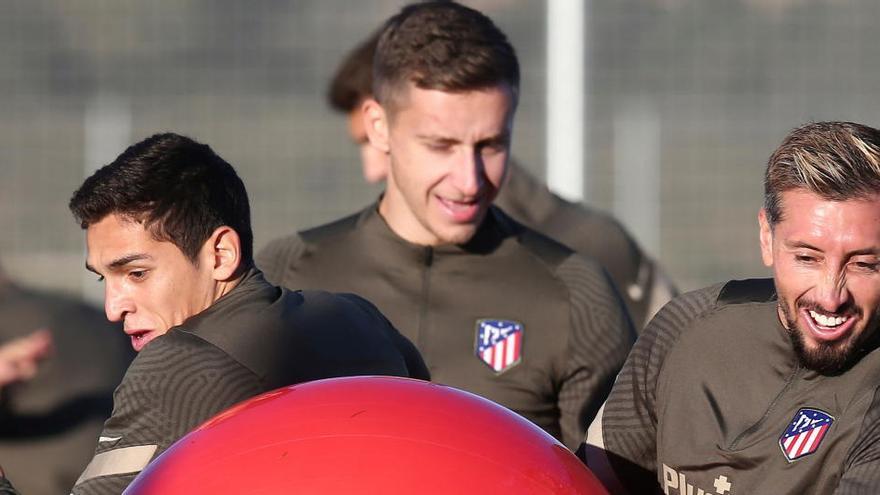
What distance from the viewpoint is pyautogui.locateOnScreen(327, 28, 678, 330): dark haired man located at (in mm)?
5590

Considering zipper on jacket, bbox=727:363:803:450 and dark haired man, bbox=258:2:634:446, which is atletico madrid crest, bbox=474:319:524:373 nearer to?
dark haired man, bbox=258:2:634:446

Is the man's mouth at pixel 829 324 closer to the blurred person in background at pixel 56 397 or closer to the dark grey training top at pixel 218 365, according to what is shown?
the dark grey training top at pixel 218 365

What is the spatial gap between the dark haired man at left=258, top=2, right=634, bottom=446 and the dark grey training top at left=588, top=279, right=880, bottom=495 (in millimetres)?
812

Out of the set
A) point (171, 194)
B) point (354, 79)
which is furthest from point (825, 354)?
point (354, 79)

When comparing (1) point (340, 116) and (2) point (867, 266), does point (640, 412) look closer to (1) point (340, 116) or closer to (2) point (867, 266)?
(2) point (867, 266)

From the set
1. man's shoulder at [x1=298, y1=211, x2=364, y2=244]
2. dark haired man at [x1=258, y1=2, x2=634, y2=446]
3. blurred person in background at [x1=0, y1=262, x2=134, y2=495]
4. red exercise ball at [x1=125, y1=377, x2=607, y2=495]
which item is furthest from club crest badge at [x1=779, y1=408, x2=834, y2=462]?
blurred person in background at [x1=0, y1=262, x2=134, y2=495]

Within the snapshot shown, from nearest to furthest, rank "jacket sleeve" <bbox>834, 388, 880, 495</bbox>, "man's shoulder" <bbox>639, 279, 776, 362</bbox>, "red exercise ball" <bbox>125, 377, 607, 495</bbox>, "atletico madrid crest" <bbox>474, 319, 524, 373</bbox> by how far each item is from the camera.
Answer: "red exercise ball" <bbox>125, 377, 607, 495</bbox>
"jacket sleeve" <bbox>834, 388, 880, 495</bbox>
"man's shoulder" <bbox>639, 279, 776, 362</bbox>
"atletico madrid crest" <bbox>474, 319, 524, 373</bbox>

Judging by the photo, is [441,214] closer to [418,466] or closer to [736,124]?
[418,466]

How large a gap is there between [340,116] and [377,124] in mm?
6519

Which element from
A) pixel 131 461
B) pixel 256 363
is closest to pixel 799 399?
pixel 256 363

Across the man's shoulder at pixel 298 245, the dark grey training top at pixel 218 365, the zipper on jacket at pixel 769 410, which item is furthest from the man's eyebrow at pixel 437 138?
the zipper on jacket at pixel 769 410

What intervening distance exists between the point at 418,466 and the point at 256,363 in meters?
0.63

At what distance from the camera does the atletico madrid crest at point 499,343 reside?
4223mm

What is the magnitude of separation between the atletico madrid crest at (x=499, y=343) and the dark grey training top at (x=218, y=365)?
2.96ft
